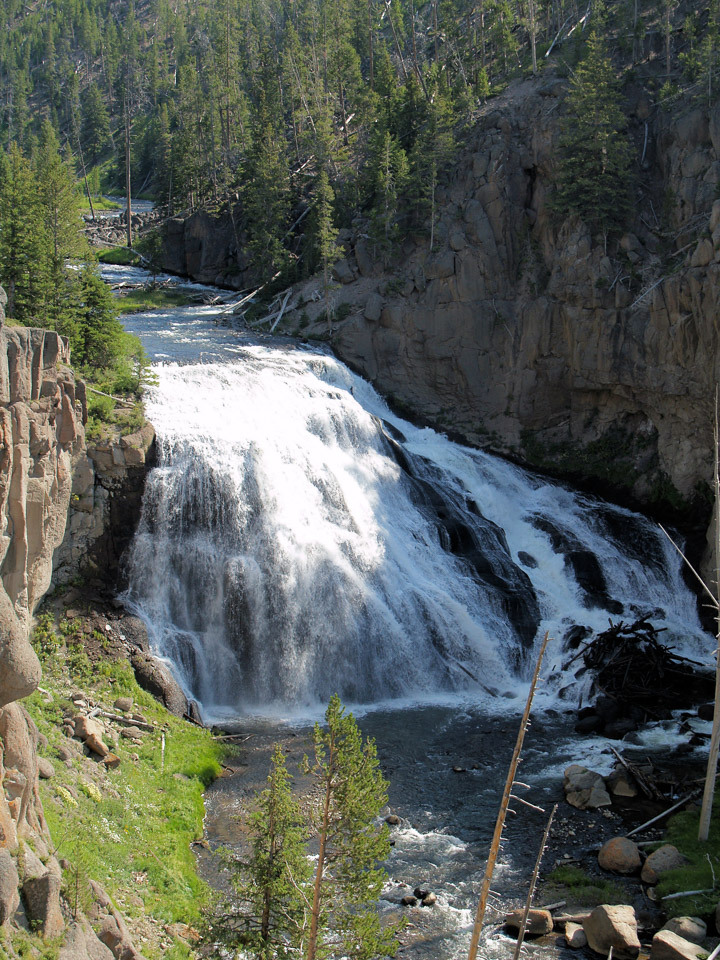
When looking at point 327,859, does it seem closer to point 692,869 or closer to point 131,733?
point 692,869

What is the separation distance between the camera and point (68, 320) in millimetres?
27703

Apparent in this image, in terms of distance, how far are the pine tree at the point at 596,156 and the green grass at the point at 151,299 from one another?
22.7 m

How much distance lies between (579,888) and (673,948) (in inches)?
95.7

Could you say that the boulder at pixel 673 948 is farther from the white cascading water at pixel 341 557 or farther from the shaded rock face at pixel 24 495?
the white cascading water at pixel 341 557

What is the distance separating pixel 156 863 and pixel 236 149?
62886mm

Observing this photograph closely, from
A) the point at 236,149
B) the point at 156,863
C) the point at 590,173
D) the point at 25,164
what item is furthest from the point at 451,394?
the point at 236,149

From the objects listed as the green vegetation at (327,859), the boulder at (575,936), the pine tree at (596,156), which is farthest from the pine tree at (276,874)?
the pine tree at (596,156)

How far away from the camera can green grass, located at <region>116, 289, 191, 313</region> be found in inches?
1828

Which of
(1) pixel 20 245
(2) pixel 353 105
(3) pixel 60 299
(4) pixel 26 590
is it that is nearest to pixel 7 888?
(4) pixel 26 590

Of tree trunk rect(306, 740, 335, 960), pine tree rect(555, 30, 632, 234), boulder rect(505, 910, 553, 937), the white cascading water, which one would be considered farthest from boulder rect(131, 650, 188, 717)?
pine tree rect(555, 30, 632, 234)

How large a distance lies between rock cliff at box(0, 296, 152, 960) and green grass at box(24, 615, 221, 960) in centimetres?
97

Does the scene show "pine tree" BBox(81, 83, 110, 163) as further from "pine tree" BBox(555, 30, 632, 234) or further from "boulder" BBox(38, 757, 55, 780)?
"boulder" BBox(38, 757, 55, 780)

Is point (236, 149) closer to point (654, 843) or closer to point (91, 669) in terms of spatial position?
point (91, 669)

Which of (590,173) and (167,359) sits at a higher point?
(590,173)
